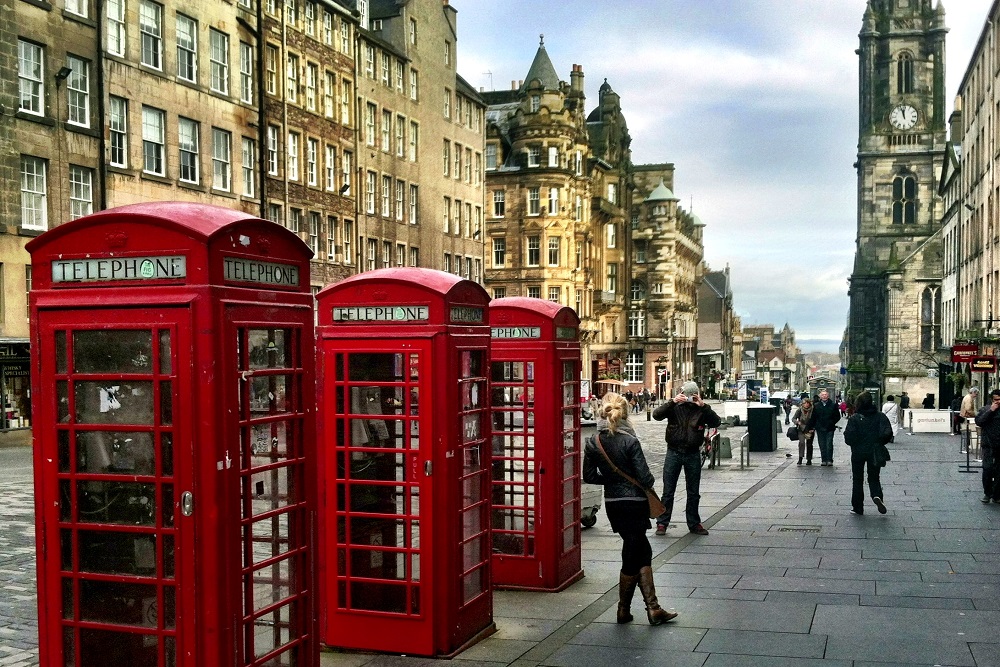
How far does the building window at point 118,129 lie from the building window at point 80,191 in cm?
90

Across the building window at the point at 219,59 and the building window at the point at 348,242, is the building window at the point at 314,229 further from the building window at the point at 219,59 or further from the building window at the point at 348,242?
the building window at the point at 219,59

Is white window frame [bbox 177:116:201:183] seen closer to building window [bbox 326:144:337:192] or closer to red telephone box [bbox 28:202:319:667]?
building window [bbox 326:144:337:192]

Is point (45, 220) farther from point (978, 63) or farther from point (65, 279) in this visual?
point (978, 63)

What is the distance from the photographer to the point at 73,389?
536 centimetres

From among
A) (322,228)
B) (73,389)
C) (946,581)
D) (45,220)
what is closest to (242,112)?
(322,228)

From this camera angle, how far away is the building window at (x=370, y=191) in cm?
4553

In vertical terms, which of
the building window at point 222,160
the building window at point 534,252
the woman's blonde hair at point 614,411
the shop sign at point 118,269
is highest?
the building window at point 222,160

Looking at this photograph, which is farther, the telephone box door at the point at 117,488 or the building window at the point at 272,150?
the building window at the point at 272,150

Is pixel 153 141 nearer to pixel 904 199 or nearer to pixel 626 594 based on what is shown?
pixel 626 594

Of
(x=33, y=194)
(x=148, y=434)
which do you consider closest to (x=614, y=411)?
(x=148, y=434)

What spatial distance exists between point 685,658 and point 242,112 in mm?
31702

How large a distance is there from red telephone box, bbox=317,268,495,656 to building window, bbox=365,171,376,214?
125 ft

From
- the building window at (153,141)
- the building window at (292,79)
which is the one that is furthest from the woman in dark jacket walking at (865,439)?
the building window at (292,79)

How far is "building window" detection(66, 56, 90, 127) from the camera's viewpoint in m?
29.6
